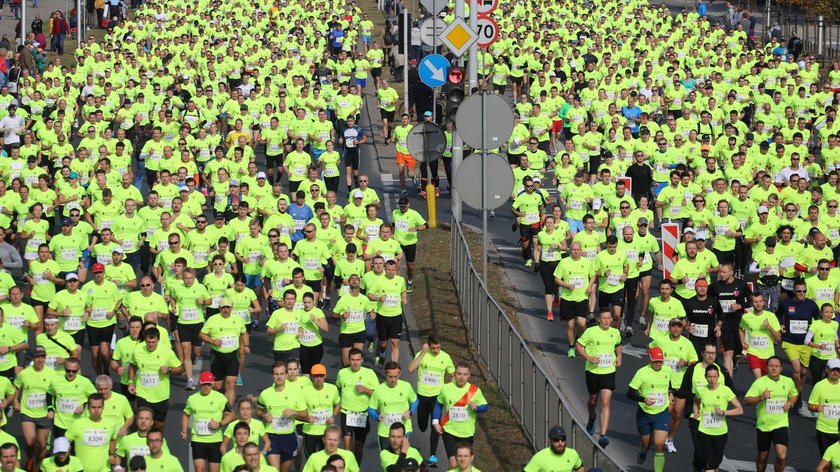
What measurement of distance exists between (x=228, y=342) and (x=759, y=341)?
5851mm

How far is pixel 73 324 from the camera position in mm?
21016

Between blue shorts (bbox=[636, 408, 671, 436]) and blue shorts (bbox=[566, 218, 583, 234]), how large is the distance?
23.3ft

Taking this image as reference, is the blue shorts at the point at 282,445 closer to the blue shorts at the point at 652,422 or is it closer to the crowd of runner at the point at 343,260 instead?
the crowd of runner at the point at 343,260

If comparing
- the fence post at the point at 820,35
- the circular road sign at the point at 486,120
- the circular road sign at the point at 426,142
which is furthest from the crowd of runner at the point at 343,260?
the fence post at the point at 820,35

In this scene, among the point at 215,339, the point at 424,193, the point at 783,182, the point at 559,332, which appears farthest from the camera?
the point at 424,193

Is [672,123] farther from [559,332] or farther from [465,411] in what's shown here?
[465,411]

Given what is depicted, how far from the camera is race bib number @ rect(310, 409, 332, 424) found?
58.4ft

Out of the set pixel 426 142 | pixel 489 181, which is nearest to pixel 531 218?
pixel 426 142

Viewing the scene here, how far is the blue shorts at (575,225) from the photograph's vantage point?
25672mm

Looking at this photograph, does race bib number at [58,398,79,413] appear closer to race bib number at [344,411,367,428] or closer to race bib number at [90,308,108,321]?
race bib number at [344,411,367,428]

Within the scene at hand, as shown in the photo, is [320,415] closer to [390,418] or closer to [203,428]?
[390,418]

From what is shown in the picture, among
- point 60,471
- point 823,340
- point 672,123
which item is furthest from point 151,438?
Result: point 672,123

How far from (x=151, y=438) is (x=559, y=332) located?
28.3 feet

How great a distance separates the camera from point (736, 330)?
21422 mm
